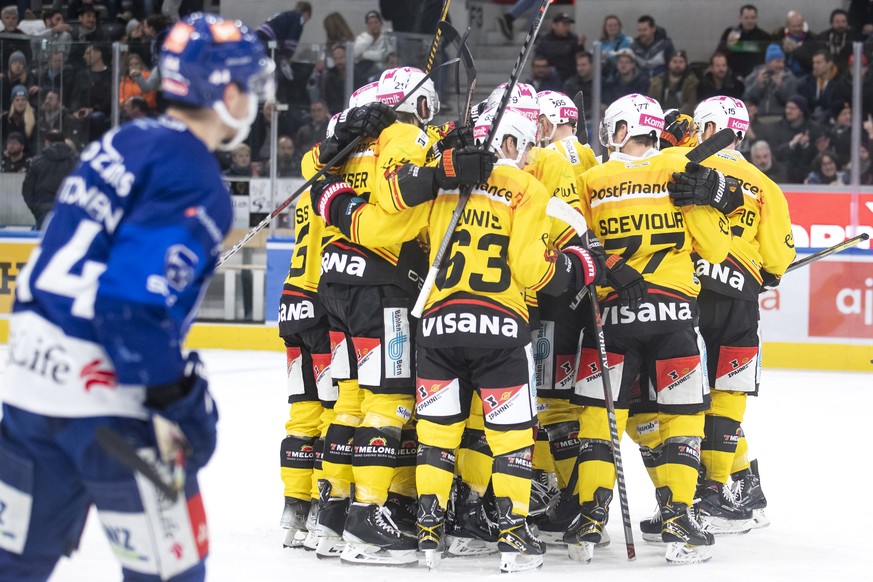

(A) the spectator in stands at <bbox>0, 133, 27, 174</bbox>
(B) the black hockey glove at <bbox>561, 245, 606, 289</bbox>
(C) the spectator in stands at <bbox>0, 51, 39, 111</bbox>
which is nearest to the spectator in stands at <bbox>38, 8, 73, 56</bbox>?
(C) the spectator in stands at <bbox>0, 51, 39, 111</bbox>

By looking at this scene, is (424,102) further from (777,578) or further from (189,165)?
(189,165)

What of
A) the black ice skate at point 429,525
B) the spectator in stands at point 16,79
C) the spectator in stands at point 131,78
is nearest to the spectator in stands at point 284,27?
the spectator in stands at point 131,78

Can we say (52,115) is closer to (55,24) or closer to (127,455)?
(55,24)

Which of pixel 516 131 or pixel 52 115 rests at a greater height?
pixel 52 115

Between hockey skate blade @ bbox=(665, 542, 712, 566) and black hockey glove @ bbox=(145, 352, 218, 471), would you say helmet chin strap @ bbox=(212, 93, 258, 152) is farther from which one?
hockey skate blade @ bbox=(665, 542, 712, 566)

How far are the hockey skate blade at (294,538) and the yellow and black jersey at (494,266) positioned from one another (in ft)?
3.12

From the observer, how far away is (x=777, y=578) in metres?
4.09

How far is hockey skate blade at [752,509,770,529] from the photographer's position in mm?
4891

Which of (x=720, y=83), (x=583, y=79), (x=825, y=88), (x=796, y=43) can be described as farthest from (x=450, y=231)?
(x=796, y=43)

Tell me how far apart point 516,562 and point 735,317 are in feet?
5.15

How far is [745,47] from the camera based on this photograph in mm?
10148

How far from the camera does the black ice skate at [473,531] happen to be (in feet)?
14.3

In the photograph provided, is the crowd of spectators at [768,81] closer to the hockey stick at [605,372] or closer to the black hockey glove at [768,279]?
the black hockey glove at [768,279]

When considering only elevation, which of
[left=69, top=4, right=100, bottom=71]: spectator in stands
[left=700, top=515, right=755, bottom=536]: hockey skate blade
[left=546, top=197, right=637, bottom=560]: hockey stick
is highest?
[left=69, top=4, right=100, bottom=71]: spectator in stands
